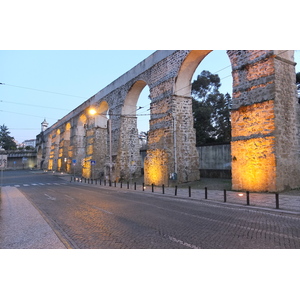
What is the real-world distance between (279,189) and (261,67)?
6468 mm

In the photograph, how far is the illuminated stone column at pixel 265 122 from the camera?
12039 millimetres

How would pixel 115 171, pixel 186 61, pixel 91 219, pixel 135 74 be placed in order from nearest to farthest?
1. pixel 91 219
2. pixel 186 61
3. pixel 135 74
4. pixel 115 171

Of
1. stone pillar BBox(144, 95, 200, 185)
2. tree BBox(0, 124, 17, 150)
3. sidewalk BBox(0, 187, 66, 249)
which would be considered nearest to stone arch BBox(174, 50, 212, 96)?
stone pillar BBox(144, 95, 200, 185)

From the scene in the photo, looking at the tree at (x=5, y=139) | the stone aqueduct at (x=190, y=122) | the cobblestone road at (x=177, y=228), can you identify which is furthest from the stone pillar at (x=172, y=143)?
the tree at (x=5, y=139)

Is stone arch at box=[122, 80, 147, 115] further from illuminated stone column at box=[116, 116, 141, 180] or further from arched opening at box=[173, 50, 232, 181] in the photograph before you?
arched opening at box=[173, 50, 232, 181]

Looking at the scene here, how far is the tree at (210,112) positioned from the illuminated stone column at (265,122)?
1433 cm

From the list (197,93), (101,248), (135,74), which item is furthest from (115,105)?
(101,248)

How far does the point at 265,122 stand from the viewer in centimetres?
1234

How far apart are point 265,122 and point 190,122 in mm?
7440

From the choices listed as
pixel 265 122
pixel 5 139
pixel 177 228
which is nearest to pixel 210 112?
pixel 265 122

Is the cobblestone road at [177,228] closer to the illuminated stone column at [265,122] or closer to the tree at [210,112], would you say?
the illuminated stone column at [265,122]

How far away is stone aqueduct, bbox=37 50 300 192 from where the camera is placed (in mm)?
12258

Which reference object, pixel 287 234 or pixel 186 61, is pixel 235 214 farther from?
pixel 186 61

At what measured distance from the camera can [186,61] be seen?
17391 mm
